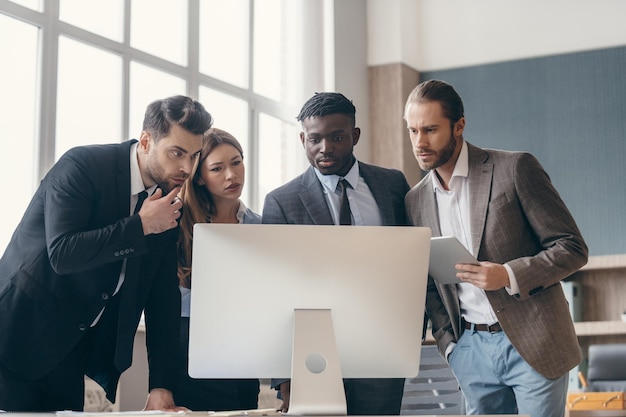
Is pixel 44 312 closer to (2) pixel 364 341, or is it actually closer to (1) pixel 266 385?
(2) pixel 364 341

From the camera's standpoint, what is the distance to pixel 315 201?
268 cm

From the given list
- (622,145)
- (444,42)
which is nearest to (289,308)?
(622,145)

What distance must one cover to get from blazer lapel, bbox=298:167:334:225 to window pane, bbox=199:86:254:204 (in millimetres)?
2619

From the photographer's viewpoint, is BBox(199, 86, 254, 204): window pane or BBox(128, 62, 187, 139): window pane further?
BBox(199, 86, 254, 204): window pane

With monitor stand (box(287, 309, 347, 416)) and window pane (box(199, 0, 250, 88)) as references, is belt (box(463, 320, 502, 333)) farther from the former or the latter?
window pane (box(199, 0, 250, 88))

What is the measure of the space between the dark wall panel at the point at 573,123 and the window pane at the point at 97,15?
2785mm

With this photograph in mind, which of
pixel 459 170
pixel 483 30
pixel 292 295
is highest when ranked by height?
pixel 483 30

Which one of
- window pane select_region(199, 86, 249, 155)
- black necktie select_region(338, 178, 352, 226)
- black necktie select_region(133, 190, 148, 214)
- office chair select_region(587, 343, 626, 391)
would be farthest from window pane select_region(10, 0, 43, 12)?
office chair select_region(587, 343, 626, 391)

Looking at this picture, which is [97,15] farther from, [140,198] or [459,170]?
[459,170]

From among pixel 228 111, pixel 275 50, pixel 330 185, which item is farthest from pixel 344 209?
pixel 275 50

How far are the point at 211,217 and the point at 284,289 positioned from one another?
0.98 m

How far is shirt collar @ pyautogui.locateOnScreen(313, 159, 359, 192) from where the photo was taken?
2703 millimetres

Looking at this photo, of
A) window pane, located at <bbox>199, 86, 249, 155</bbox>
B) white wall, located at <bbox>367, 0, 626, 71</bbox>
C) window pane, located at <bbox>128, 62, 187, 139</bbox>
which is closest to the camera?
window pane, located at <bbox>128, 62, 187, 139</bbox>

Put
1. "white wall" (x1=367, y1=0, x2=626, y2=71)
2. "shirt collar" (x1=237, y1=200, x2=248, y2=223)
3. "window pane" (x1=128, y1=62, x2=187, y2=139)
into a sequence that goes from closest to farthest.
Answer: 1. "shirt collar" (x1=237, y1=200, x2=248, y2=223)
2. "window pane" (x1=128, y1=62, x2=187, y2=139)
3. "white wall" (x1=367, y1=0, x2=626, y2=71)
